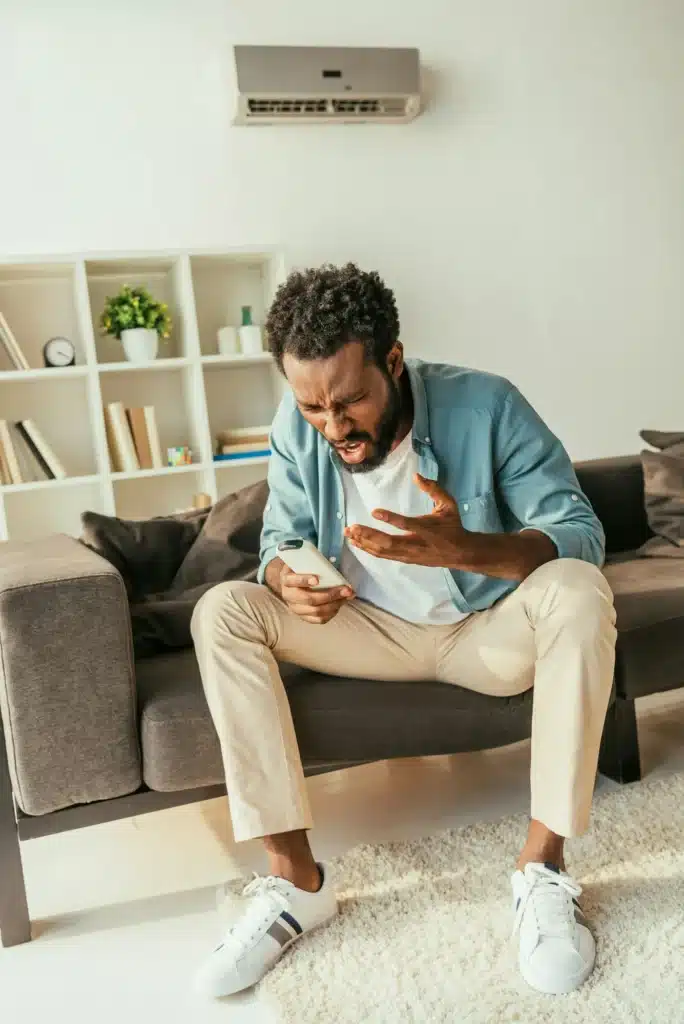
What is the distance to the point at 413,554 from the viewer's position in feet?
4.74

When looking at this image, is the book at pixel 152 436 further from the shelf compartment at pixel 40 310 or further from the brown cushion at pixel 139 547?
the brown cushion at pixel 139 547

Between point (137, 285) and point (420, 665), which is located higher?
point (137, 285)

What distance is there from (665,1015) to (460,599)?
69cm

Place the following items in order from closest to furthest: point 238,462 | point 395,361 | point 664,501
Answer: point 395,361
point 664,501
point 238,462

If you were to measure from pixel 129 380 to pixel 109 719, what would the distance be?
2168mm

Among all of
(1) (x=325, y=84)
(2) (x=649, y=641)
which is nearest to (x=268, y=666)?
(2) (x=649, y=641)

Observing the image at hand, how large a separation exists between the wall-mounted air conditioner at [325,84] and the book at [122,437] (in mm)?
1158

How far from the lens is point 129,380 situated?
11.8 feet

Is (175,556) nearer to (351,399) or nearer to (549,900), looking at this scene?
(351,399)

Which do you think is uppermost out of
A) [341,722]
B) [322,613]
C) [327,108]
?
[327,108]

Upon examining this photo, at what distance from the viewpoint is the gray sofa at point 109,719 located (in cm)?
157

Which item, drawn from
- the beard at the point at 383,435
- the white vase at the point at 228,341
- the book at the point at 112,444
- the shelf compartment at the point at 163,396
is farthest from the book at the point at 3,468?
the beard at the point at 383,435

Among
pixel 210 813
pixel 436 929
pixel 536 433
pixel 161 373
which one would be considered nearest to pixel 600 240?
pixel 161 373

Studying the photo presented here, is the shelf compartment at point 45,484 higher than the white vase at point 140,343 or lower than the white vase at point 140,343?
lower
